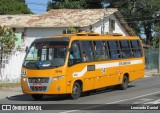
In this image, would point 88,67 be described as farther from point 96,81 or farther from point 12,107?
point 12,107

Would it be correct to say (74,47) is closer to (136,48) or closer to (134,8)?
(136,48)

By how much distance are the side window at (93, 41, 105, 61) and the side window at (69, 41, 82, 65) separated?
5.16 ft

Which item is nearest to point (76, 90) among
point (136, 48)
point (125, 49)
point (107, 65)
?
point (107, 65)

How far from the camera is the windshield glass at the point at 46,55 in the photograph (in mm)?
17203

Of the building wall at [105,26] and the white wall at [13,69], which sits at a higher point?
the building wall at [105,26]

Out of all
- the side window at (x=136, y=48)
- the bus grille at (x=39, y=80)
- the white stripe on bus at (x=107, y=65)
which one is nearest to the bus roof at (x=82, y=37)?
the side window at (x=136, y=48)

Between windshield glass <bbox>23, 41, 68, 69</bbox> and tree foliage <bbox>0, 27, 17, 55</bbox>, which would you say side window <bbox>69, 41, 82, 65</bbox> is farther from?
tree foliage <bbox>0, 27, 17, 55</bbox>

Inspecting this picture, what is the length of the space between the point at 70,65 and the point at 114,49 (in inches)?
171

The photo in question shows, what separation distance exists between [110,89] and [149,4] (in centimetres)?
4200

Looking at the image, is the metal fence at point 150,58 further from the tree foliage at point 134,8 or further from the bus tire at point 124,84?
the bus tire at point 124,84

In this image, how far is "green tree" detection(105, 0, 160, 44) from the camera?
62562 mm

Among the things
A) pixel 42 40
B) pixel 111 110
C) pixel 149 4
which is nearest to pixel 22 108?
pixel 111 110

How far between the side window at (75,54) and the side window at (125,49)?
14.1 feet

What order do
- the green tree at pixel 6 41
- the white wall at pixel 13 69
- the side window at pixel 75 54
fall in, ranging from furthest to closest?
the white wall at pixel 13 69 < the green tree at pixel 6 41 < the side window at pixel 75 54
